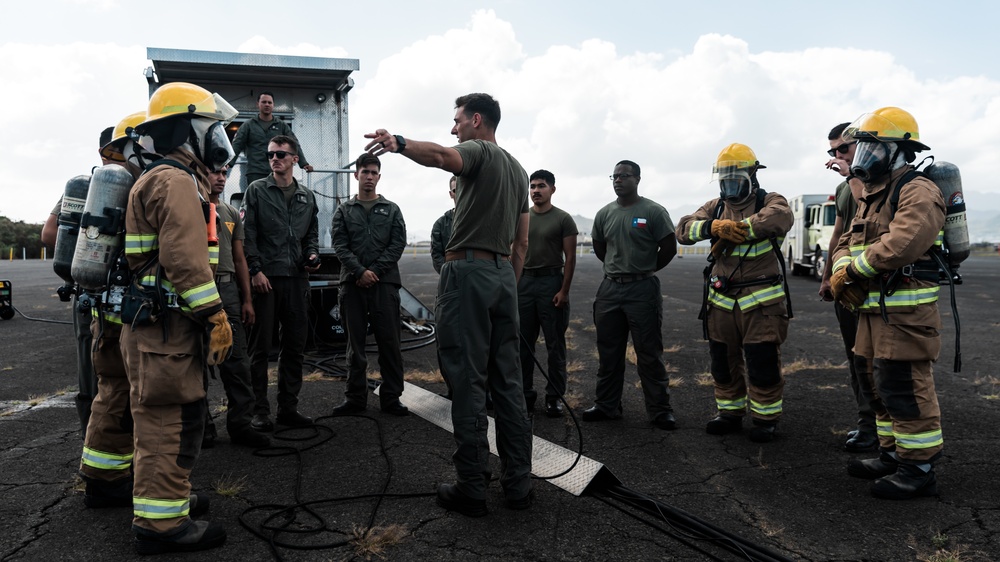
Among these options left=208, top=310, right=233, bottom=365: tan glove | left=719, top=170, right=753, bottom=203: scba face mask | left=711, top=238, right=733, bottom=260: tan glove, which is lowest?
left=208, top=310, right=233, bottom=365: tan glove

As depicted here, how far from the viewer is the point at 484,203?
340cm

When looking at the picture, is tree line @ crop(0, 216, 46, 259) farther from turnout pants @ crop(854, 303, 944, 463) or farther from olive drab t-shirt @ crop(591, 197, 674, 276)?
turnout pants @ crop(854, 303, 944, 463)

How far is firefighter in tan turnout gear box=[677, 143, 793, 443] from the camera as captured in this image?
451 centimetres

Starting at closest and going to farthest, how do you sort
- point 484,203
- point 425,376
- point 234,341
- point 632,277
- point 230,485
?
point 484,203 < point 230,485 < point 234,341 < point 632,277 < point 425,376

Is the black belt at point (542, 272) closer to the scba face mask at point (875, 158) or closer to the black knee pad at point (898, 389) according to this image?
the scba face mask at point (875, 158)

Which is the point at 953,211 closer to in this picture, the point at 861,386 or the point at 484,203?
the point at 861,386

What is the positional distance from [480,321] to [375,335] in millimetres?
2281

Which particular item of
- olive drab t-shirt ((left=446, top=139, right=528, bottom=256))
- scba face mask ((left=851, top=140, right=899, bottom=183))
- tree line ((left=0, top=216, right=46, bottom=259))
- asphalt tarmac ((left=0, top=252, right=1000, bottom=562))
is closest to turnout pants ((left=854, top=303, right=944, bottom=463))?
asphalt tarmac ((left=0, top=252, right=1000, bottom=562))

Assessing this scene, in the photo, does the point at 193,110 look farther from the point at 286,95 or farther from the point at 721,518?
the point at 286,95

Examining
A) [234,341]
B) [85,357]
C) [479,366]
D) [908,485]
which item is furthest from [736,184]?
[85,357]

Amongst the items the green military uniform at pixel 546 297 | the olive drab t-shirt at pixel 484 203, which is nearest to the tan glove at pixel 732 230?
the green military uniform at pixel 546 297

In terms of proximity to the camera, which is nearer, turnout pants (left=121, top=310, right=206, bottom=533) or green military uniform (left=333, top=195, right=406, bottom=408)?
turnout pants (left=121, top=310, right=206, bottom=533)

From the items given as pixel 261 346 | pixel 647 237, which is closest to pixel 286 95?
pixel 261 346

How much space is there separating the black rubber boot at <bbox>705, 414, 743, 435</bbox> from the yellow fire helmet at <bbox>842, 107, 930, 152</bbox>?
6.97ft
